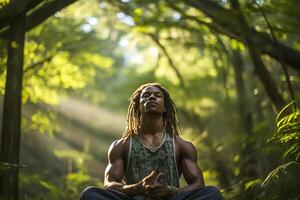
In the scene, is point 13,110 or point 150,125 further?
point 13,110

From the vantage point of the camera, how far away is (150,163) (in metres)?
5.27

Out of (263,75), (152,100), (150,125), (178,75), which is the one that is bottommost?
(150,125)

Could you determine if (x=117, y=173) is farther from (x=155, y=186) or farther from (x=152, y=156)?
(x=155, y=186)

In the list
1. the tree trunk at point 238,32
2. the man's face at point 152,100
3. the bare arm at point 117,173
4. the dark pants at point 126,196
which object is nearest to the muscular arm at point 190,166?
the dark pants at point 126,196

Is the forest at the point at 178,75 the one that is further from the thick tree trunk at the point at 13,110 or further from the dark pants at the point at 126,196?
the dark pants at the point at 126,196

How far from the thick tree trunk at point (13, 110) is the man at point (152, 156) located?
1.76m

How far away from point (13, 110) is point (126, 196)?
8.48ft

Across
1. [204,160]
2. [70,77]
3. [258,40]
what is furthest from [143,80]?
[258,40]

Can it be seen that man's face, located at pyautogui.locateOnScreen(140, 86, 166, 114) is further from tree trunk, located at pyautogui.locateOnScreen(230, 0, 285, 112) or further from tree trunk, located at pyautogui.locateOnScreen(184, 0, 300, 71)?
tree trunk, located at pyautogui.locateOnScreen(230, 0, 285, 112)

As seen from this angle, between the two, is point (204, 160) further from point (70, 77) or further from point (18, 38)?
point (18, 38)

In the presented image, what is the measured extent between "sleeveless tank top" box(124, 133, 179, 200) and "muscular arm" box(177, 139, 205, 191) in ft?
0.31

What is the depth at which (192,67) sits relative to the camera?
15.1 metres

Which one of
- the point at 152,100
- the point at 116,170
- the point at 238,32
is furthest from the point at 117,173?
the point at 238,32

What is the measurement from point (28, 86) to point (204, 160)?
4775 mm
